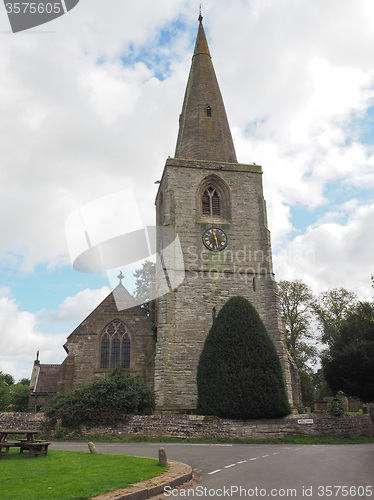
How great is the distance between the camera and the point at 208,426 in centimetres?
1822

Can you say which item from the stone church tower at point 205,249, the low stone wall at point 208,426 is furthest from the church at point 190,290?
the low stone wall at point 208,426

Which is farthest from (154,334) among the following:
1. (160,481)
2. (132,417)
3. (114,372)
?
(160,481)

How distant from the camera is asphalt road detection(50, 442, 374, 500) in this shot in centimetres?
752

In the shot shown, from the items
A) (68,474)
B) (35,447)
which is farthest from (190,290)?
(68,474)

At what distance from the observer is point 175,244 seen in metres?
26.2

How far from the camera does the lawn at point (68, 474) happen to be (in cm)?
689

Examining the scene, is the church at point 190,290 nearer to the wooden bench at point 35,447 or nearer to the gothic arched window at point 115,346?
the gothic arched window at point 115,346

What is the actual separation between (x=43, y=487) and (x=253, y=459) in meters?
6.38

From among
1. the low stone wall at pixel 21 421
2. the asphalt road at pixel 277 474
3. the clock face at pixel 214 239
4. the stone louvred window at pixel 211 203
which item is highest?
the stone louvred window at pixel 211 203

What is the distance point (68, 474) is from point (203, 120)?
26646 mm

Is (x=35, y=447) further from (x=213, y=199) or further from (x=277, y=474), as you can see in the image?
(x=213, y=199)

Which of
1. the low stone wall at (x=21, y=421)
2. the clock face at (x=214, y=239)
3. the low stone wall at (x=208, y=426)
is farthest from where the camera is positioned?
the clock face at (x=214, y=239)

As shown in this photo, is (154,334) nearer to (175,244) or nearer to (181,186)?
(175,244)

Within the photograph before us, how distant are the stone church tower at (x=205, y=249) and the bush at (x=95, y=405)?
128 inches
